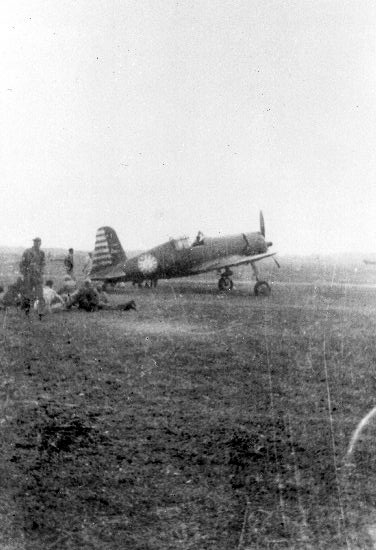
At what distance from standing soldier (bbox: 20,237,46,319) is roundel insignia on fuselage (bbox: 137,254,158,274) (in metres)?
→ 8.58

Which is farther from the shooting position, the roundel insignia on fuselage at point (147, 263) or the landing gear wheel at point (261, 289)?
the roundel insignia on fuselage at point (147, 263)

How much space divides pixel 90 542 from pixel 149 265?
18200 millimetres

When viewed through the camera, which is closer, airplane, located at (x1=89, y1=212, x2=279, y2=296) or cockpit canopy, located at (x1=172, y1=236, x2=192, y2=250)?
airplane, located at (x1=89, y1=212, x2=279, y2=296)

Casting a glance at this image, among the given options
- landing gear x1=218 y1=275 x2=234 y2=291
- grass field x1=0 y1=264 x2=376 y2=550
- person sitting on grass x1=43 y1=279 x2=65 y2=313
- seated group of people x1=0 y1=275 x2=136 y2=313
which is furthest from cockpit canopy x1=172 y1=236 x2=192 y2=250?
grass field x1=0 y1=264 x2=376 y2=550

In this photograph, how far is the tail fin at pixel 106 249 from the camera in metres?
21.4

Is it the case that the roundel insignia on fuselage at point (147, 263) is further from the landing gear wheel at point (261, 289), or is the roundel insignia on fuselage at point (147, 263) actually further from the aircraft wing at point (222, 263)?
the landing gear wheel at point (261, 289)

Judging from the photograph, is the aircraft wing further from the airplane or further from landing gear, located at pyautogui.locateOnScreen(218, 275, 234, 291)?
landing gear, located at pyautogui.locateOnScreen(218, 275, 234, 291)

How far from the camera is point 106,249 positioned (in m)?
21.6

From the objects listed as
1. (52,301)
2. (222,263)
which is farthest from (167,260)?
(52,301)

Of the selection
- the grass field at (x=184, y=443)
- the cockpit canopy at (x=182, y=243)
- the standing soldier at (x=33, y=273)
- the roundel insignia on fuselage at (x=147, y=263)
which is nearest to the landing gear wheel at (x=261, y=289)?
the cockpit canopy at (x=182, y=243)

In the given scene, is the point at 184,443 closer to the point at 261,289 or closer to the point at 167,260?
the point at 261,289

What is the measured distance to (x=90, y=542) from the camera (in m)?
3.32

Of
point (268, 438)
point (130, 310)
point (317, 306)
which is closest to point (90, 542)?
point (268, 438)

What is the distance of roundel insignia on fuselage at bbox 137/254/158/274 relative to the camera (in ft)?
70.0
